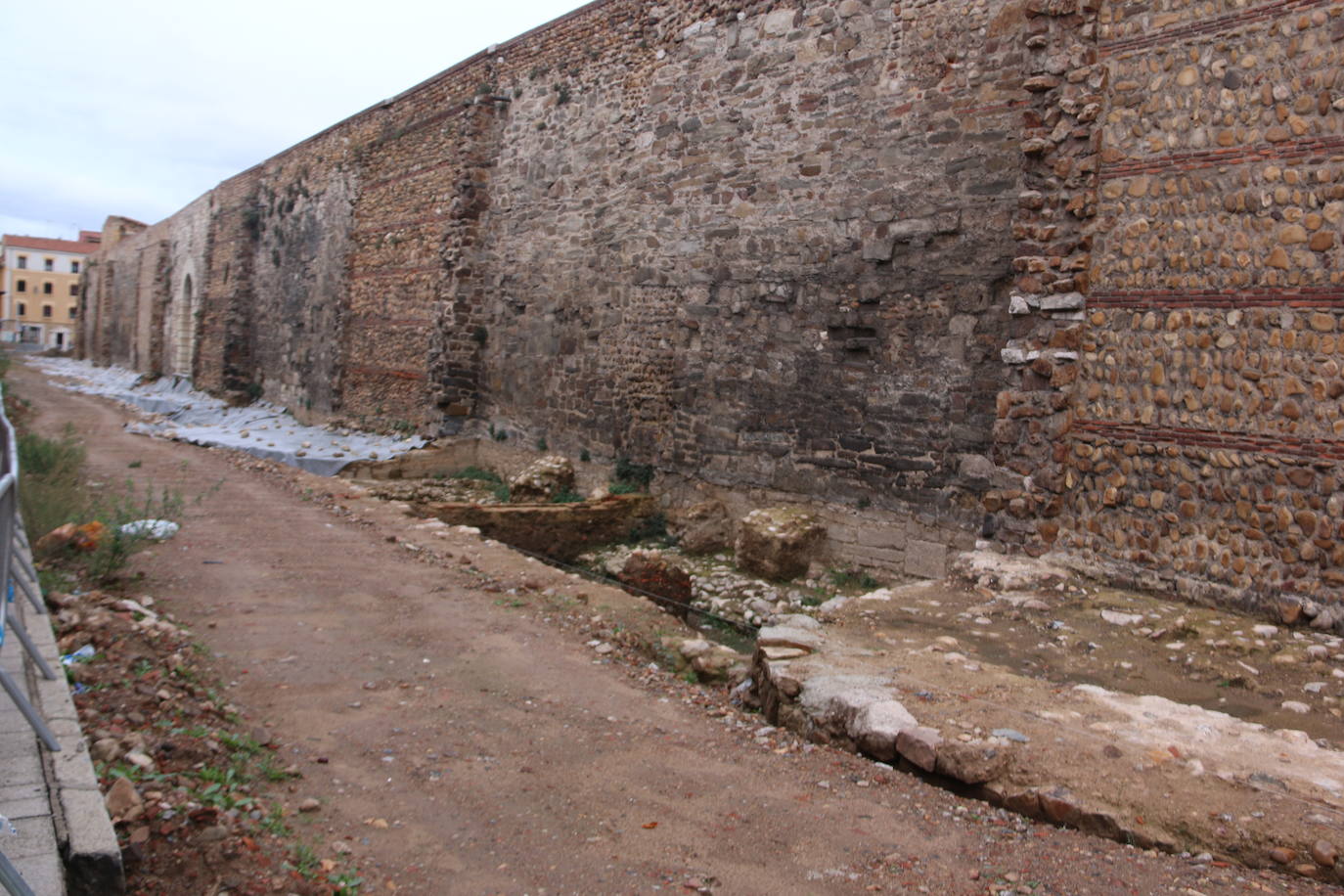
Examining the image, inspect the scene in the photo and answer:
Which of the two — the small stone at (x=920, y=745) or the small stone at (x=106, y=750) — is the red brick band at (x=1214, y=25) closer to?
the small stone at (x=920, y=745)

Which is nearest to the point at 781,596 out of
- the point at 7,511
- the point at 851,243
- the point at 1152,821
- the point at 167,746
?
the point at 851,243

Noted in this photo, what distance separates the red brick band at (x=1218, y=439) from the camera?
5.46 m

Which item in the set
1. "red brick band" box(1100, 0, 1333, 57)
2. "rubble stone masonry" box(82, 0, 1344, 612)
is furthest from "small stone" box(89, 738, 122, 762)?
"red brick band" box(1100, 0, 1333, 57)

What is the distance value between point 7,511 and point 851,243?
22.9 ft

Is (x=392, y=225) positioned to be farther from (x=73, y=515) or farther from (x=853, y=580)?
(x=853, y=580)

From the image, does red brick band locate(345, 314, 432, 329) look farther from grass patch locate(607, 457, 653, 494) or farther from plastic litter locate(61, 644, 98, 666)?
plastic litter locate(61, 644, 98, 666)

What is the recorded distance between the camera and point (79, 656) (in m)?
4.19

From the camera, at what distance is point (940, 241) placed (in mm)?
7727

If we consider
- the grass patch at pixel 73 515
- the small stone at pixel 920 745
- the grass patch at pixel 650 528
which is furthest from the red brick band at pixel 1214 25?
the grass patch at pixel 73 515

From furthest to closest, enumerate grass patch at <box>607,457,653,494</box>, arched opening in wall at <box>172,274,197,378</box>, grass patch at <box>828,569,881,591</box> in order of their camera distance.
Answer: arched opening in wall at <box>172,274,197,378</box> → grass patch at <box>607,457,653,494</box> → grass patch at <box>828,569,881,591</box>

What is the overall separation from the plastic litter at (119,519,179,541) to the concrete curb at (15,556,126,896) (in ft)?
13.7

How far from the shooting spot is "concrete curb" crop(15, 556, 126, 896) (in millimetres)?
2422

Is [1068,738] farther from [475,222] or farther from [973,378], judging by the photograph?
[475,222]


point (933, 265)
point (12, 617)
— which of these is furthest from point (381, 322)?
point (12, 617)
